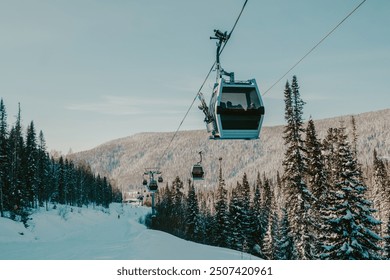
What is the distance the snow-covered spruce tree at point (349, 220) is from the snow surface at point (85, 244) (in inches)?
245

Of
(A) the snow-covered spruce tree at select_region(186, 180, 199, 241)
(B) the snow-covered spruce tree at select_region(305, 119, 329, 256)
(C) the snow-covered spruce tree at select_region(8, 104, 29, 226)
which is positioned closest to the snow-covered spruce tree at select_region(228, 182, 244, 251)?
(A) the snow-covered spruce tree at select_region(186, 180, 199, 241)

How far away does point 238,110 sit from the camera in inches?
464

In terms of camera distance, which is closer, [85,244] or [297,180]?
[85,244]

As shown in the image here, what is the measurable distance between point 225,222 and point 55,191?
4910cm

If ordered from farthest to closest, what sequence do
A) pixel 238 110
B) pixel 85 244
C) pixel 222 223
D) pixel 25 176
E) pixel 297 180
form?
pixel 25 176 → pixel 222 223 → pixel 297 180 → pixel 85 244 → pixel 238 110

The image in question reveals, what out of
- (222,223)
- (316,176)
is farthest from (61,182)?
(316,176)

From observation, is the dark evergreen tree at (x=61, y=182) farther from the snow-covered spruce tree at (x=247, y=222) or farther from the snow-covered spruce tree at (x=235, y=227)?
the snow-covered spruce tree at (x=235, y=227)

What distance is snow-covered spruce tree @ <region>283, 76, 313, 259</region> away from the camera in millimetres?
29500

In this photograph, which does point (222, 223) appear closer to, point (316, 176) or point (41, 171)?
point (316, 176)

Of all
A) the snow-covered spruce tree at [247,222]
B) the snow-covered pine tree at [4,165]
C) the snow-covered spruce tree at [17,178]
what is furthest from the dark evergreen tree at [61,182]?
the snow-covered spruce tree at [247,222]

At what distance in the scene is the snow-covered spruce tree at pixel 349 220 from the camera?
2297 centimetres

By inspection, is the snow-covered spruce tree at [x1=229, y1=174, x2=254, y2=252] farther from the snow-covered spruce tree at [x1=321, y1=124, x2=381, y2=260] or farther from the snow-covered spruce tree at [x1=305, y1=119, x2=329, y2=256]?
the snow-covered spruce tree at [x1=321, y1=124, x2=381, y2=260]

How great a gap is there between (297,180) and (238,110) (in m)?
20.7
